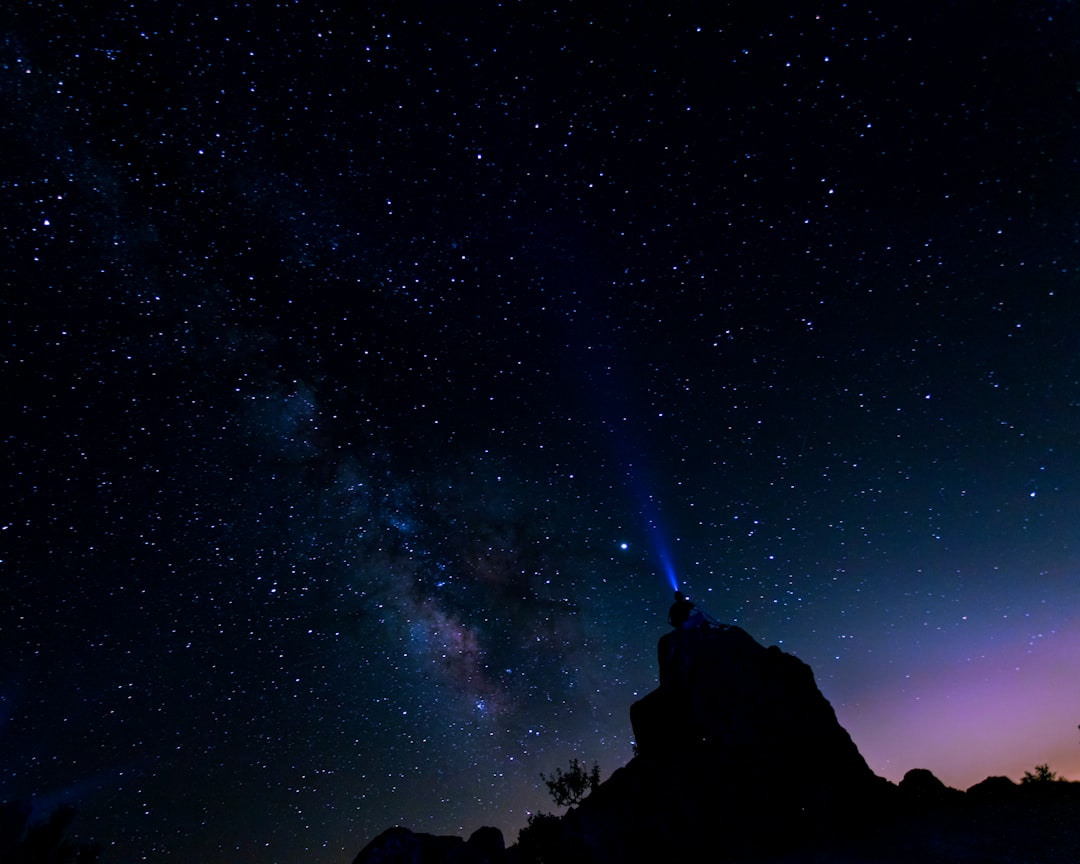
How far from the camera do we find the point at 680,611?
27.5m

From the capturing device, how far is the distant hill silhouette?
57.6 feet

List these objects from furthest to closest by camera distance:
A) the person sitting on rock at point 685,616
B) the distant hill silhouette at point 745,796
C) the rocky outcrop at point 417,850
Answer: the person sitting on rock at point 685,616
the distant hill silhouette at point 745,796
the rocky outcrop at point 417,850

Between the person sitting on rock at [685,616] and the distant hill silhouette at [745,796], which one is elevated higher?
the person sitting on rock at [685,616]

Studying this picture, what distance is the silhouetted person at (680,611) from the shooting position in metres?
27.0

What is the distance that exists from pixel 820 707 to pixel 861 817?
4.30m

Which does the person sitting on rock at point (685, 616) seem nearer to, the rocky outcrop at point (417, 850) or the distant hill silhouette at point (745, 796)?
the distant hill silhouette at point (745, 796)

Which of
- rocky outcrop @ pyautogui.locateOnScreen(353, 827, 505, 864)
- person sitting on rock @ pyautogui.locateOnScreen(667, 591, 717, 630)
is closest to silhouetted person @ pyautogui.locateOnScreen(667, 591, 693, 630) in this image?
person sitting on rock @ pyautogui.locateOnScreen(667, 591, 717, 630)

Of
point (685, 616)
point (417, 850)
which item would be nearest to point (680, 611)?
point (685, 616)

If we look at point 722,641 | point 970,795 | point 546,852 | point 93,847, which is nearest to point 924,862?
point 970,795

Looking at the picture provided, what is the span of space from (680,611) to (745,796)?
863 cm

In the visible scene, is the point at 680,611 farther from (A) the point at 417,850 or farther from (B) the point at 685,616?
(A) the point at 417,850

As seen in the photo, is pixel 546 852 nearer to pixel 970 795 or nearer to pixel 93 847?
pixel 970 795

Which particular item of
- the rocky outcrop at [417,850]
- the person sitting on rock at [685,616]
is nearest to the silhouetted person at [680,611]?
the person sitting on rock at [685,616]

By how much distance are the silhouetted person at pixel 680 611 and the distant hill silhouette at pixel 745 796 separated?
5.33 ft
